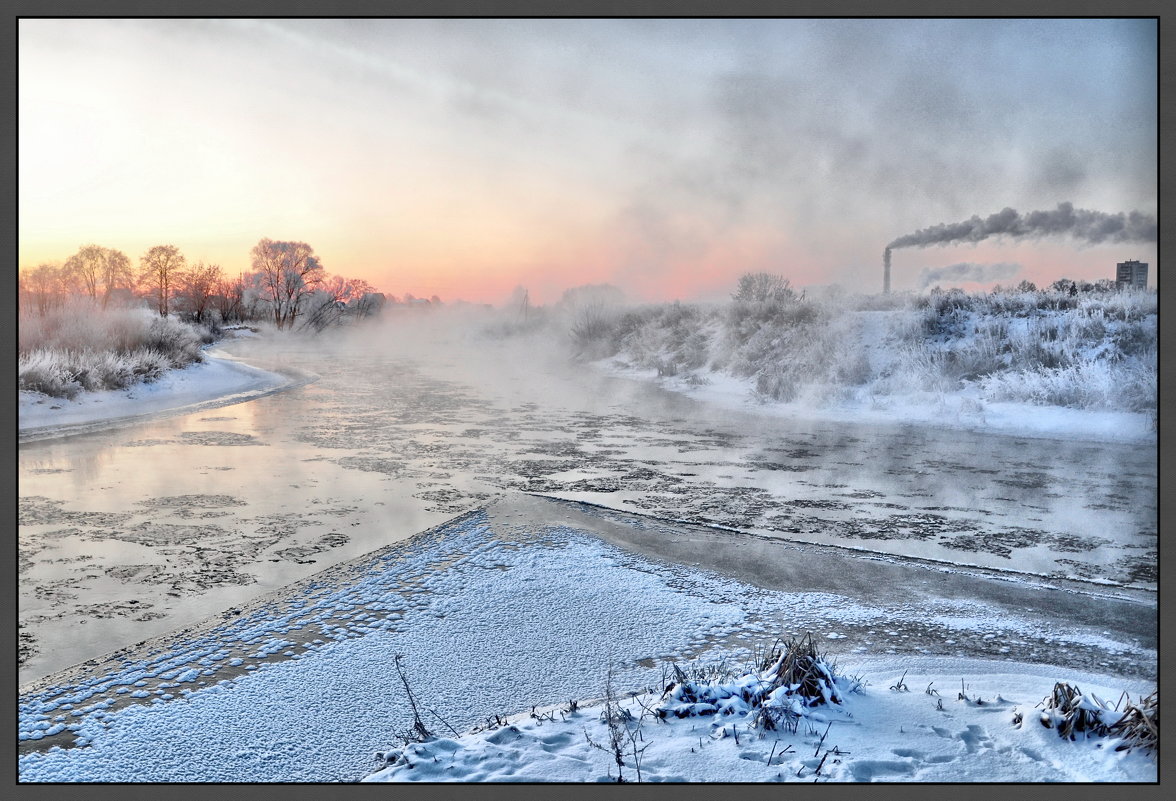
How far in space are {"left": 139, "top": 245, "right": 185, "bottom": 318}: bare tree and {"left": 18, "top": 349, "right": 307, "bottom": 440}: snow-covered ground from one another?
15.3ft

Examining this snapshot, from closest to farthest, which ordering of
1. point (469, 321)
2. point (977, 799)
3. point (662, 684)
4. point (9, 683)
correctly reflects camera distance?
point (977, 799) → point (9, 683) → point (662, 684) → point (469, 321)

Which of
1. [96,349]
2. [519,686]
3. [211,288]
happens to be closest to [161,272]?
[211,288]

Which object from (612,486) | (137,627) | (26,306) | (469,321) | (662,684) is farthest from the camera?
(469,321)

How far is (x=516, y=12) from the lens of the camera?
141 inches

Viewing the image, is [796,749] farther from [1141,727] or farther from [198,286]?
[198,286]

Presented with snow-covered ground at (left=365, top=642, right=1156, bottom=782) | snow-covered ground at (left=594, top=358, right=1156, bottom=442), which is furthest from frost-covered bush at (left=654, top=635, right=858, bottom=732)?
snow-covered ground at (left=594, top=358, right=1156, bottom=442)

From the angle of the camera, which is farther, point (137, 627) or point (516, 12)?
point (137, 627)

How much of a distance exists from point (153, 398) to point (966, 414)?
54.4 ft

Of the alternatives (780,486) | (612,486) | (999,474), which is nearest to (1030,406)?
(999,474)

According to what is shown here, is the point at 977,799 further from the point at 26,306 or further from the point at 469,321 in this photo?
the point at 469,321

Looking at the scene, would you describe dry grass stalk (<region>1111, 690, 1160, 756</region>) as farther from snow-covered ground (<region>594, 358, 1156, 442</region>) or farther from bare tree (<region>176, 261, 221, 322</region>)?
bare tree (<region>176, 261, 221, 322</region>)

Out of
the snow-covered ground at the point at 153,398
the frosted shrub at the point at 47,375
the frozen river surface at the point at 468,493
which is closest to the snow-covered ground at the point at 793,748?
the frozen river surface at the point at 468,493

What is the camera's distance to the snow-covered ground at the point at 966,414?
41.0 ft

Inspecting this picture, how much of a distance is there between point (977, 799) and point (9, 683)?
12.8ft
